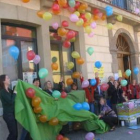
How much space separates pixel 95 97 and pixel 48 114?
6.81 ft

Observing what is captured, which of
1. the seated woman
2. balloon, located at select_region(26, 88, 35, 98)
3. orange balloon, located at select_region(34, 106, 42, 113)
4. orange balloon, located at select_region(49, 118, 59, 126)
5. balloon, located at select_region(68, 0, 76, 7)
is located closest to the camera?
balloon, located at select_region(26, 88, 35, 98)

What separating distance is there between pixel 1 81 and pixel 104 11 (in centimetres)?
504

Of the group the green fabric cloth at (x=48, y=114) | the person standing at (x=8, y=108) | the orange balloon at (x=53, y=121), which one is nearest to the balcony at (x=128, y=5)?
the green fabric cloth at (x=48, y=114)

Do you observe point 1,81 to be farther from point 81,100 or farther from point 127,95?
point 127,95

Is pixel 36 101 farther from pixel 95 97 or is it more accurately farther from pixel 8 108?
pixel 95 97

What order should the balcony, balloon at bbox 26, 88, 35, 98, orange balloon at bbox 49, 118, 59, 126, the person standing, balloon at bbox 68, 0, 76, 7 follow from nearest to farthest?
1. the person standing
2. balloon at bbox 26, 88, 35, 98
3. orange balloon at bbox 49, 118, 59, 126
4. balloon at bbox 68, 0, 76, 7
5. the balcony

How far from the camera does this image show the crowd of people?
4801 mm

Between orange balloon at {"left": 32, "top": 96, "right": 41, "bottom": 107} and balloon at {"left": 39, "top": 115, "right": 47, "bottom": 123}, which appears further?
balloon at {"left": 39, "top": 115, "right": 47, "bottom": 123}

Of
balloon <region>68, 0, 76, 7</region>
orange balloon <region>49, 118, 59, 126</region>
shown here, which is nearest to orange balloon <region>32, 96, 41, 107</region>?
orange balloon <region>49, 118, 59, 126</region>

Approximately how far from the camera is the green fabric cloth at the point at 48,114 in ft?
15.8

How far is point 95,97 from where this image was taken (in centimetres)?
692

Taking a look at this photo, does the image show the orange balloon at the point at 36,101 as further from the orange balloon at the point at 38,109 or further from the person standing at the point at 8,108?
the person standing at the point at 8,108

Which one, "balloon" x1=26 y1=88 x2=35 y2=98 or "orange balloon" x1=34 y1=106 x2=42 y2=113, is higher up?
"balloon" x1=26 y1=88 x2=35 y2=98

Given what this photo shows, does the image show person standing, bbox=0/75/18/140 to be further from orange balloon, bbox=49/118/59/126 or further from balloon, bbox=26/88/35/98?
orange balloon, bbox=49/118/59/126
